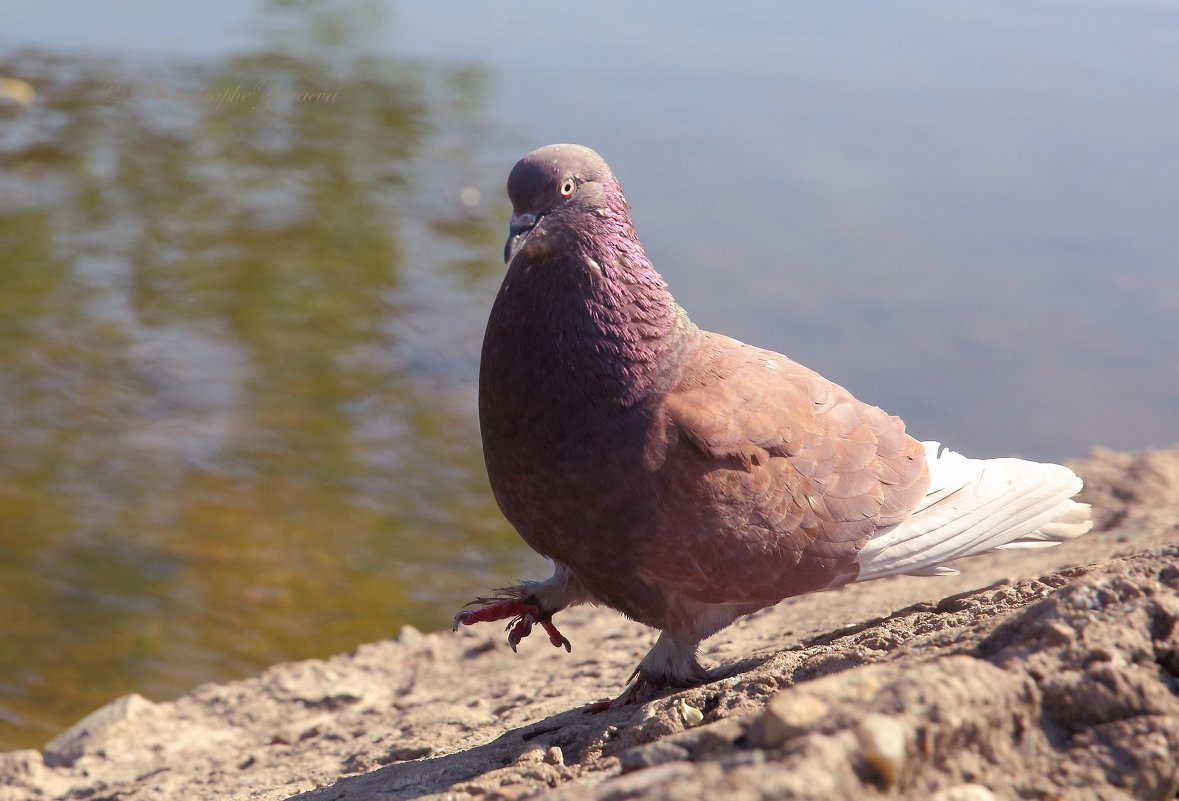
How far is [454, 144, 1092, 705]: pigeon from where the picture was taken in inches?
122

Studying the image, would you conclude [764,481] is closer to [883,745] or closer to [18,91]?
[883,745]

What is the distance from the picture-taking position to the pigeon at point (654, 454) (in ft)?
10.2

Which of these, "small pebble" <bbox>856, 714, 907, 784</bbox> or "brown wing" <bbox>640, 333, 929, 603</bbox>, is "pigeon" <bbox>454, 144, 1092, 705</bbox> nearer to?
"brown wing" <bbox>640, 333, 929, 603</bbox>

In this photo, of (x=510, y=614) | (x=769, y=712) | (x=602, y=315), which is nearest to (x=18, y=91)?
(x=510, y=614)

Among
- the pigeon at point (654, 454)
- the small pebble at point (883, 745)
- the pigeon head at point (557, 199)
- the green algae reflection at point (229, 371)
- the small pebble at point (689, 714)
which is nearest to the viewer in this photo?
the small pebble at point (883, 745)

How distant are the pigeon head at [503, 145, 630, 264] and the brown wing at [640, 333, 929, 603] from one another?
0.52m

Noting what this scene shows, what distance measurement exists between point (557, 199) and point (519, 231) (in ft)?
0.53

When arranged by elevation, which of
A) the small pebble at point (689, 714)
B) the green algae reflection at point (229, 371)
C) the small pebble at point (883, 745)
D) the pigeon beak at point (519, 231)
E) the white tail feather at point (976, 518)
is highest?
the green algae reflection at point (229, 371)

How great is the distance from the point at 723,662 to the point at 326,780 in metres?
1.40

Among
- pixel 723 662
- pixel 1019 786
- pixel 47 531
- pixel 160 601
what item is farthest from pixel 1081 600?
pixel 47 531

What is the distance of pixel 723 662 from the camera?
406 cm

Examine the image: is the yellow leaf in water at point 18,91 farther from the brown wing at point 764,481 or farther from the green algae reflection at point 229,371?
the brown wing at point 764,481

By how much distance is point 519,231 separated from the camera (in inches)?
128

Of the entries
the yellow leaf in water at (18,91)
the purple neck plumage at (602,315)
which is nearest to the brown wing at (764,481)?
the purple neck plumage at (602,315)
